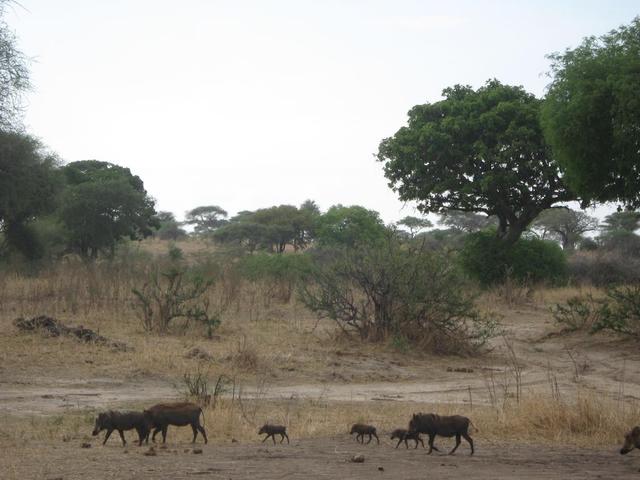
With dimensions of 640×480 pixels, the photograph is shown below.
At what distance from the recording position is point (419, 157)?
3111cm

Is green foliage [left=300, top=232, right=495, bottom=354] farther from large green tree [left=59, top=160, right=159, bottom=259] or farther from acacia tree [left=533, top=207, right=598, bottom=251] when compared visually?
acacia tree [left=533, top=207, right=598, bottom=251]

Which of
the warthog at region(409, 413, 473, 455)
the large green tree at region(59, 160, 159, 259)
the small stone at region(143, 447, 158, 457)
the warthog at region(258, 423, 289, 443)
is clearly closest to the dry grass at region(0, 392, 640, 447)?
the warthog at region(258, 423, 289, 443)

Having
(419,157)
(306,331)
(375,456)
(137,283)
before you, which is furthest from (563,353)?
(419,157)

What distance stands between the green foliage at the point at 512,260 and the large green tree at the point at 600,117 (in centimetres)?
1051

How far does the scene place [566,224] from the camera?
63938 millimetres

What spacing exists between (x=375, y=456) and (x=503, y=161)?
23363 millimetres

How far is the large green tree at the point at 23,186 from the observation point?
1966 centimetres

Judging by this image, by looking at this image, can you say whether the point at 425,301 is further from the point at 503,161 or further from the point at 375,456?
the point at 503,161

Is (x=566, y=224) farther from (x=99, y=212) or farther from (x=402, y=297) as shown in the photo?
(x=402, y=297)

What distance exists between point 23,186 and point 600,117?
43.8 feet

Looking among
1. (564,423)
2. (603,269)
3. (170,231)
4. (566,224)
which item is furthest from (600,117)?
(170,231)

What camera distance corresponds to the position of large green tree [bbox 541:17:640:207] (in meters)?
17.4

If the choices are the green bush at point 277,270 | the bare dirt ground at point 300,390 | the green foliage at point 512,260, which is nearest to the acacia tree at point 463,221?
the green foliage at point 512,260

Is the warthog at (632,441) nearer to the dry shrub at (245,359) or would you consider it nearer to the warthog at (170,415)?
the warthog at (170,415)
